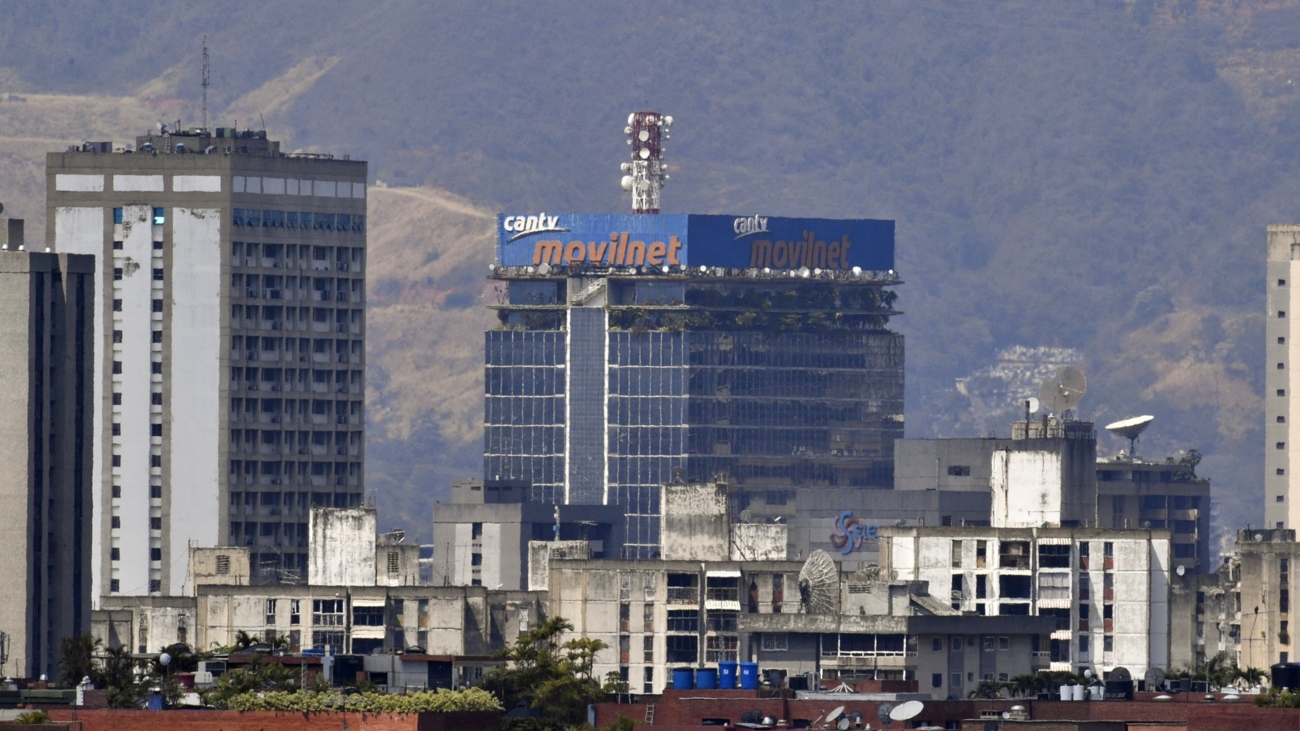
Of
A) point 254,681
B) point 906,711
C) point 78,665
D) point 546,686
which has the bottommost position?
point 546,686

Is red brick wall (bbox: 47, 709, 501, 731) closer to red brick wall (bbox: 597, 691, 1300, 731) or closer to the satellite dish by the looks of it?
red brick wall (bbox: 597, 691, 1300, 731)

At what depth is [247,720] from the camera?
118625 millimetres

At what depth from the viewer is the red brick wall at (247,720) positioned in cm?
11675

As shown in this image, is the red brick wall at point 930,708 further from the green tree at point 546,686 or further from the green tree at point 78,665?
the green tree at point 78,665

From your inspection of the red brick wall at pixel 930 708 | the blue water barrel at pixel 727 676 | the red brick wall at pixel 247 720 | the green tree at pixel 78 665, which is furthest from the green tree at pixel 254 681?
the blue water barrel at pixel 727 676

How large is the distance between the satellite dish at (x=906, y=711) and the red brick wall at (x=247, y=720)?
778 inches

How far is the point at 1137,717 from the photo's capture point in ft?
449

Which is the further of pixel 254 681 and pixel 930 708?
pixel 930 708

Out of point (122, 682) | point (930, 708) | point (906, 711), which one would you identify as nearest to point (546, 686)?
point (930, 708)

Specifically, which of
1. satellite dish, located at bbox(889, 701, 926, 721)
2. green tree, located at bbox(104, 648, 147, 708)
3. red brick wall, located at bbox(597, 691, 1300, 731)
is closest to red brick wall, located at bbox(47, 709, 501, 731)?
green tree, located at bbox(104, 648, 147, 708)

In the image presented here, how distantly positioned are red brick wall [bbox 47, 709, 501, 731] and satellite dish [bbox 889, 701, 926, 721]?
778 inches

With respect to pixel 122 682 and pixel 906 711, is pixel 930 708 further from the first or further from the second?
pixel 122 682

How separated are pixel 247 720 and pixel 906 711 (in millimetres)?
26849

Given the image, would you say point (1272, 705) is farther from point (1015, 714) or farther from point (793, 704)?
point (793, 704)
